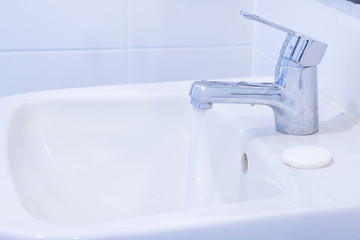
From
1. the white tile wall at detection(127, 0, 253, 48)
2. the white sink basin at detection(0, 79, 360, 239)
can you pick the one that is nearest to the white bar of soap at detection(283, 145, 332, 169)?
the white sink basin at detection(0, 79, 360, 239)

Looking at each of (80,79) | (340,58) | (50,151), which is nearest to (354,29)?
(340,58)

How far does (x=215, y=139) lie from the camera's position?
704mm

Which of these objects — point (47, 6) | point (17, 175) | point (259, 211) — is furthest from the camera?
point (47, 6)

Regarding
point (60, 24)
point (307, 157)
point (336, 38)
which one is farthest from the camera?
point (60, 24)

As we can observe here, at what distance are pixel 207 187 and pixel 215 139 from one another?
0.19 ft

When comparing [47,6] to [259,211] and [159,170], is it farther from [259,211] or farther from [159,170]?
[259,211]

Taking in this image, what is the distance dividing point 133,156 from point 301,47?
267mm

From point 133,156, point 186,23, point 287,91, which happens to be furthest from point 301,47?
point 186,23

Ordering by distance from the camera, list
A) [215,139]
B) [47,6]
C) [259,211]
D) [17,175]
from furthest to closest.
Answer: [47,6] < [215,139] < [17,175] < [259,211]

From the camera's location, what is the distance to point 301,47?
58cm

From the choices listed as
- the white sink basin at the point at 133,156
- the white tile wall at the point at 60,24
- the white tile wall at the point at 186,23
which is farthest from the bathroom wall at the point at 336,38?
the white tile wall at the point at 60,24

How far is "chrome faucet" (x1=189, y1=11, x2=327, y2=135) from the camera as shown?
0.59m

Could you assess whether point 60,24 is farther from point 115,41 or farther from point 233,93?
point 233,93

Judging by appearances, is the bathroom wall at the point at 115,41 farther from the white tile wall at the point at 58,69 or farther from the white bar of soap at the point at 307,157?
the white bar of soap at the point at 307,157
